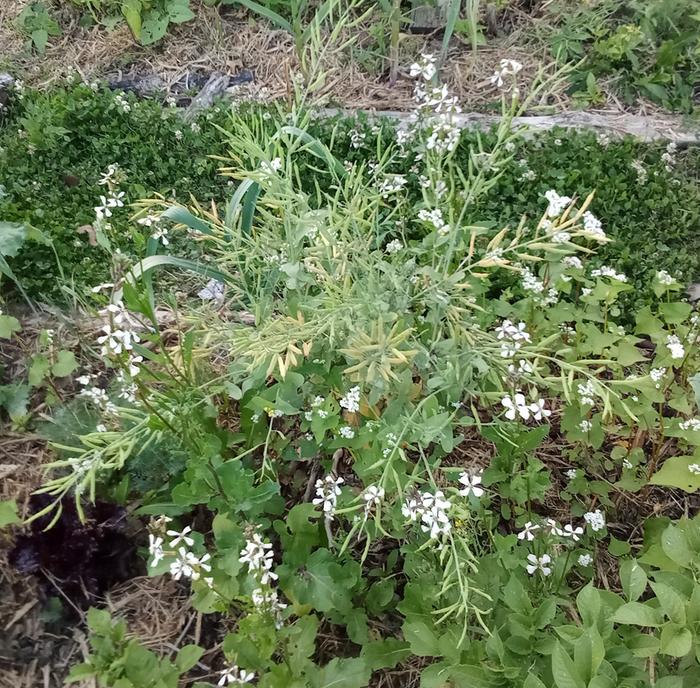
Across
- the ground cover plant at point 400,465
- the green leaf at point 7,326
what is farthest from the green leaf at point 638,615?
the green leaf at point 7,326

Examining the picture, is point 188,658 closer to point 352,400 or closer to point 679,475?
point 352,400

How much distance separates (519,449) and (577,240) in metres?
1.00

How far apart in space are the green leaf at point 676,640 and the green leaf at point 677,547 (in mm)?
150

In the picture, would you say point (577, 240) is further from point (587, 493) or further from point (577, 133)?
point (587, 493)

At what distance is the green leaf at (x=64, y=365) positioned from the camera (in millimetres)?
1936

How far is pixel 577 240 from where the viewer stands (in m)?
2.27

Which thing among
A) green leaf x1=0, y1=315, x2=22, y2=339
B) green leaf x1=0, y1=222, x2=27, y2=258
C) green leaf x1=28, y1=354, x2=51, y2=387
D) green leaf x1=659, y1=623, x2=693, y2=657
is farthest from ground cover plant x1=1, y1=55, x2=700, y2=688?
green leaf x1=0, y1=222, x2=27, y2=258

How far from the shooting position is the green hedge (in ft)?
7.92

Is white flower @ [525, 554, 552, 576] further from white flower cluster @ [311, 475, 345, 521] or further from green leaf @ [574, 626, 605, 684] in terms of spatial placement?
white flower cluster @ [311, 475, 345, 521]

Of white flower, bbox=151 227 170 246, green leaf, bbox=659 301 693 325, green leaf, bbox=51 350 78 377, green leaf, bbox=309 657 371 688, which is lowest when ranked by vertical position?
green leaf, bbox=309 657 371 688

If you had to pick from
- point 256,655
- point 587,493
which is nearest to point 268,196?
point 256,655

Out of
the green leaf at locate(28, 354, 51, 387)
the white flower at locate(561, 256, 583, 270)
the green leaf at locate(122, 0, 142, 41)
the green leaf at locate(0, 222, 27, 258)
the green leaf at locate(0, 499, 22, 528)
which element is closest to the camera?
the green leaf at locate(0, 499, 22, 528)

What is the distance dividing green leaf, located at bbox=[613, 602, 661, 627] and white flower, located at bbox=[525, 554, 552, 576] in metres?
0.29

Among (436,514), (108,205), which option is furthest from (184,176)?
(436,514)
